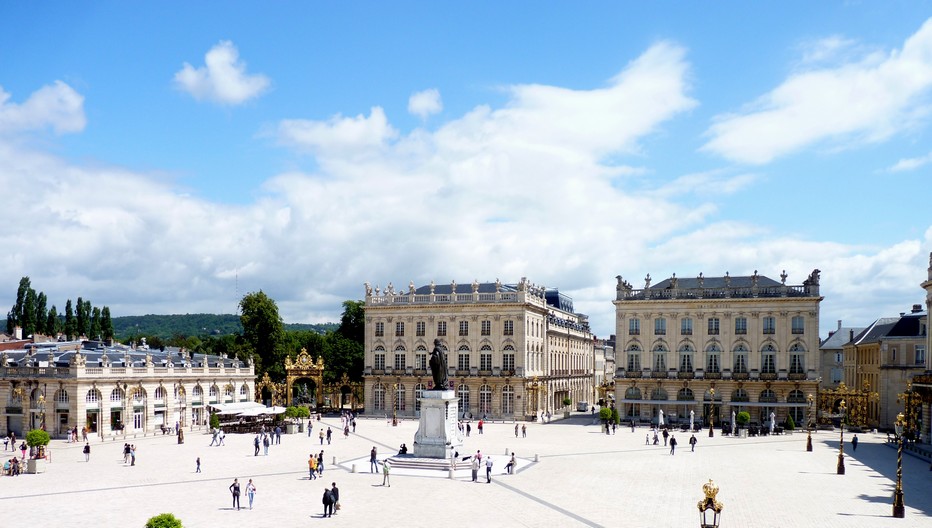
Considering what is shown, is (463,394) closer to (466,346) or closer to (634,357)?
(466,346)

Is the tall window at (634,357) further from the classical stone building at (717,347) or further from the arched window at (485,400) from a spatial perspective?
the arched window at (485,400)

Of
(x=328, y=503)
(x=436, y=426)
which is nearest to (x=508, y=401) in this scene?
(x=436, y=426)

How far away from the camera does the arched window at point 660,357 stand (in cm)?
7931

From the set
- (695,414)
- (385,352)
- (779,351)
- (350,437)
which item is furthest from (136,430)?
(779,351)

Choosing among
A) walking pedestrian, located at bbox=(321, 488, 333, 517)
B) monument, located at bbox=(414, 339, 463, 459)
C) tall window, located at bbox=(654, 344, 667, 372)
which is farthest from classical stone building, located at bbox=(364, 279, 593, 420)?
walking pedestrian, located at bbox=(321, 488, 333, 517)

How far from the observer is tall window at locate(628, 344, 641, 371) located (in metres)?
80.1

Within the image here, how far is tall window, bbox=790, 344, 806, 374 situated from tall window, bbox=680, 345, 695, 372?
876 cm

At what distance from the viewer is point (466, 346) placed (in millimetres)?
85125

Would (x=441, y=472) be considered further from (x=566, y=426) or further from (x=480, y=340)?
(x=480, y=340)

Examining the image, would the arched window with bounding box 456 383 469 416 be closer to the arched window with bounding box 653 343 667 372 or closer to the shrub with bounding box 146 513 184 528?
the arched window with bounding box 653 343 667 372

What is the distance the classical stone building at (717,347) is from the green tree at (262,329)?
1540 inches

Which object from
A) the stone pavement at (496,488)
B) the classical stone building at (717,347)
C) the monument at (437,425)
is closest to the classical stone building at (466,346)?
the classical stone building at (717,347)

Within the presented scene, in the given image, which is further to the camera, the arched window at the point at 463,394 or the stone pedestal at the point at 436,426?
the arched window at the point at 463,394

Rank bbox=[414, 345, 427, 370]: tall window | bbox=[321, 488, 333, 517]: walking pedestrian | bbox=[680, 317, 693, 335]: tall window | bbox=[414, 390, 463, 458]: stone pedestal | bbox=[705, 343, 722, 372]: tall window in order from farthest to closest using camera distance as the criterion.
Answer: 1. bbox=[414, 345, 427, 370]: tall window
2. bbox=[680, 317, 693, 335]: tall window
3. bbox=[705, 343, 722, 372]: tall window
4. bbox=[414, 390, 463, 458]: stone pedestal
5. bbox=[321, 488, 333, 517]: walking pedestrian
